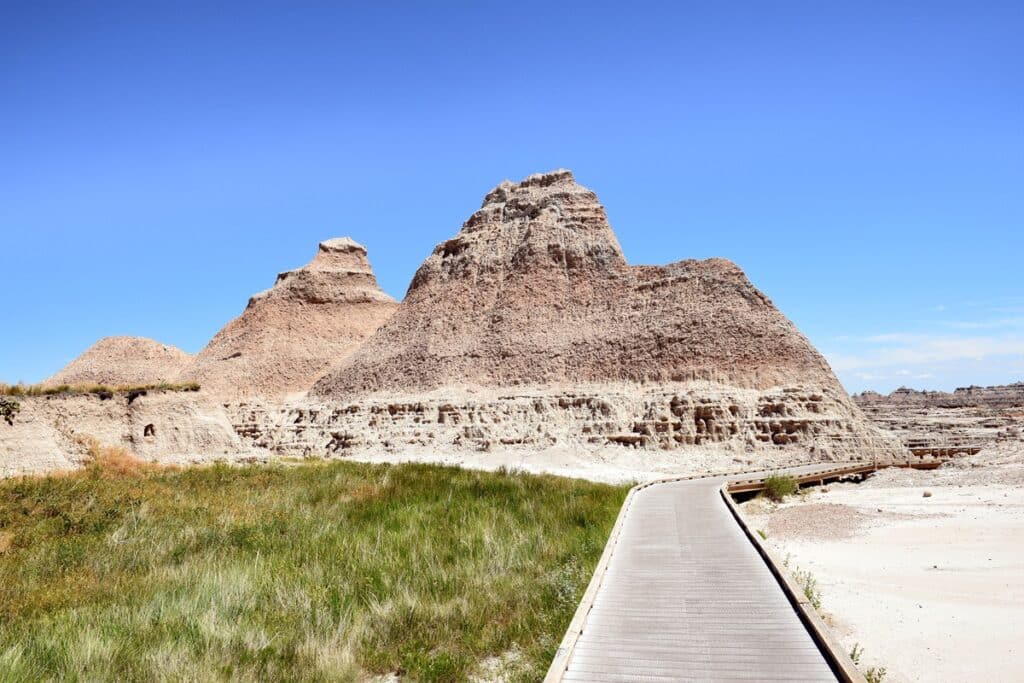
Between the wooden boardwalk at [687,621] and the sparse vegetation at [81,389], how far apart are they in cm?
2176

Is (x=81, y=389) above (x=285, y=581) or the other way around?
above

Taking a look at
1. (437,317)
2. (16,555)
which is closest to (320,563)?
(16,555)

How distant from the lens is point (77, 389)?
25594mm

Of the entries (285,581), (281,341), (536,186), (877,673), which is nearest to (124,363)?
(281,341)

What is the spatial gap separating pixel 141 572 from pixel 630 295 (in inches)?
1467

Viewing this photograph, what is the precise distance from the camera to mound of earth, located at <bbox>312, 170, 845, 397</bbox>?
3878 cm

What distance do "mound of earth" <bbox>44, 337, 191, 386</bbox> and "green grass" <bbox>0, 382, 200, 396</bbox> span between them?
4234 cm

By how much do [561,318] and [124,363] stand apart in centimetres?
5095

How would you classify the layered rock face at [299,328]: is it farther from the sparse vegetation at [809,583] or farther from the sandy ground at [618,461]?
the sparse vegetation at [809,583]

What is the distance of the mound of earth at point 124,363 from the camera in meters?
70.2

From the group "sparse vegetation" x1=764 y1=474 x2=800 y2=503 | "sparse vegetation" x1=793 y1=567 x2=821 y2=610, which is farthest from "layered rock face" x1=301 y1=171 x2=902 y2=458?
"sparse vegetation" x1=793 y1=567 x2=821 y2=610

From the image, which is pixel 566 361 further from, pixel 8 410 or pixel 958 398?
pixel 958 398

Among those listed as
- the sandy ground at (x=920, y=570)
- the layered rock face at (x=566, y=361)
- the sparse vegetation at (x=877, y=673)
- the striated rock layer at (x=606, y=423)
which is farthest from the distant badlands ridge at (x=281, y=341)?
the sparse vegetation at (x=877, y=673)

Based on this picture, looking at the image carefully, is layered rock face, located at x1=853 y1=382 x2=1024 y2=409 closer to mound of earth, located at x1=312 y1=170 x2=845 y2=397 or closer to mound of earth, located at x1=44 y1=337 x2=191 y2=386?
mound of earth, located at x1=312 y1=170 x2=845 y2=397
